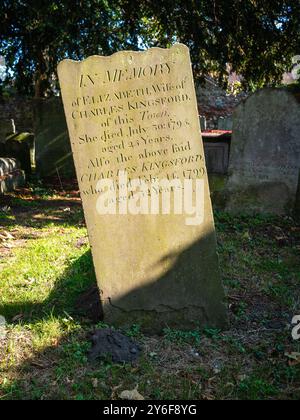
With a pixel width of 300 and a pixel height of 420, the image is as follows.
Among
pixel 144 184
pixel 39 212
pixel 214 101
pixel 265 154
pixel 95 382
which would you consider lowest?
pixel 95 382

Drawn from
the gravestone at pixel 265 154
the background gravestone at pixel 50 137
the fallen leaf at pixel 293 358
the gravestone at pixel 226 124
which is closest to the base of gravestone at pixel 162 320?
the fallen leaf at pixel 293 358

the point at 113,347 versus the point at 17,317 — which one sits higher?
the point at 17,317

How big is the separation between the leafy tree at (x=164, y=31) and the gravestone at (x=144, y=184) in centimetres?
518

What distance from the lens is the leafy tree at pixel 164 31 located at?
8.04 m

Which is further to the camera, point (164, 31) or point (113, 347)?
point (164, 31)

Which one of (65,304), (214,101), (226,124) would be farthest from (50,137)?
(214,101)

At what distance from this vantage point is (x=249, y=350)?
10.2ft

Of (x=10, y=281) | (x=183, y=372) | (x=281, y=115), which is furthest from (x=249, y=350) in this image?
(x=281, y=115)

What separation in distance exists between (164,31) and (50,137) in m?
3.45

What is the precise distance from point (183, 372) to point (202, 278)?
0.80 metres

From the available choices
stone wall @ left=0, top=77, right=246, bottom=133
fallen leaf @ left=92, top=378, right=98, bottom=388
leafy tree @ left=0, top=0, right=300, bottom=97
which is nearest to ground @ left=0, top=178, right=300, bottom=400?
fallen leaf @ left=92, top=378, right=98, bottom=388

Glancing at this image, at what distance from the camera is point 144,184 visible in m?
3.31

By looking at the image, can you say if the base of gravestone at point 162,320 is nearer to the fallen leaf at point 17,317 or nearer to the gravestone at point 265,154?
the fallen leaf at point 17,317

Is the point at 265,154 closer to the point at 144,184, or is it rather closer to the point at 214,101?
the point at 144,184
